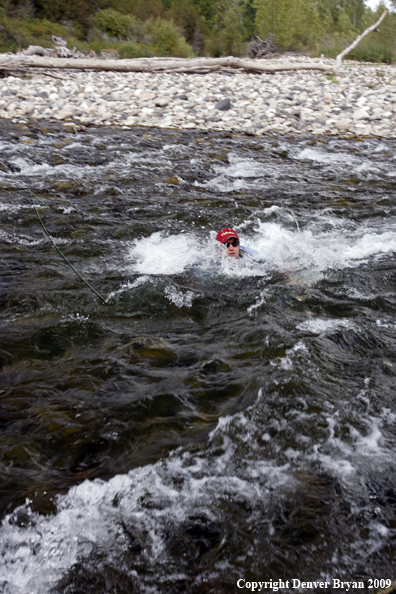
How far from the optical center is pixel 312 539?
7.88ft

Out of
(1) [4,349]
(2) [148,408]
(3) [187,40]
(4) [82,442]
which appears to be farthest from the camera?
(3) [187,40]

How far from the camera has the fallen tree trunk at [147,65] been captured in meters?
14.7

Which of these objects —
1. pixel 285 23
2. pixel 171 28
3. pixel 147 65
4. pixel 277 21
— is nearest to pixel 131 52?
pixel 147 65

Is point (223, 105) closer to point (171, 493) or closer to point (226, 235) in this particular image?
point (226, 235)

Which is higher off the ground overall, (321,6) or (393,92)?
(321,6)

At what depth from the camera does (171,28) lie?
2261 centimetres

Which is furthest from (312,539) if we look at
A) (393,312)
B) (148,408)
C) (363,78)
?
(363,78)

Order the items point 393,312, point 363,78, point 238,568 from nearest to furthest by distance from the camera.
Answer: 1. point 238,568
2. point 393,312
3. point 363,78

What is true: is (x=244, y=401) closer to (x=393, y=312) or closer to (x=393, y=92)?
(x=393, y=312)

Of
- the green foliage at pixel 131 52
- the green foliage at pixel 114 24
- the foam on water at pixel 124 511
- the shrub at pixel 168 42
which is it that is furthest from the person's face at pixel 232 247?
the green foliage at pixel 114 24

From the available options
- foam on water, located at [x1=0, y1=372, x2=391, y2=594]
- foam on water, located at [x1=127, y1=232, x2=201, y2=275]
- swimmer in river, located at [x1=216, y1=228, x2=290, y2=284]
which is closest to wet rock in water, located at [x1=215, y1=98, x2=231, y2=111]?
foam on water, located at [x1=127, y1=232, x2=201, y2=275]

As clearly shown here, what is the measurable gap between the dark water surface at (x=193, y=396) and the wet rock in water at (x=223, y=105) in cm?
697

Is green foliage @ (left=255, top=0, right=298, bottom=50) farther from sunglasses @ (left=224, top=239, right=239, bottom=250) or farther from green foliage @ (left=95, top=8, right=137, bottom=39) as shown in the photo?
sunglasses @ (left=224, top=239, right=239, bottom=250)

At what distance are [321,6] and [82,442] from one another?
68.0 metres
